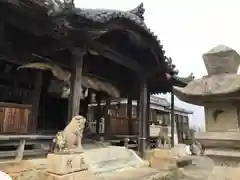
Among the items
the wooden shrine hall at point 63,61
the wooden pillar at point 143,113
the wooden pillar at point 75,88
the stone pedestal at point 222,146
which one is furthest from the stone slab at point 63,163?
the wooden pillar at point 143,113

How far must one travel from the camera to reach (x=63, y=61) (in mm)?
10820

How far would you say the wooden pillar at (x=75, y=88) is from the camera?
853 cm

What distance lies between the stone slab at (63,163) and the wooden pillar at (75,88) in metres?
2.09

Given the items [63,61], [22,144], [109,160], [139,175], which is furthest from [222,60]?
[63,61]

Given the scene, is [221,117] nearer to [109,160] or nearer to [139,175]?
[139,175]

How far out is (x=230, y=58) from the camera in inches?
191

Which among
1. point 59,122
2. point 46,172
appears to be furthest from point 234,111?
point 59,122

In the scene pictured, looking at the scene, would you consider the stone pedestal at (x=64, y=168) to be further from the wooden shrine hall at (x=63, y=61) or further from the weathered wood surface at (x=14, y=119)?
the weathered wood surface at (x=14, y=119)

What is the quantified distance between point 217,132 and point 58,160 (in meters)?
3.93

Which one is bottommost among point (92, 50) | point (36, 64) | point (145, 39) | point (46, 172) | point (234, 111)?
point (46, 172)

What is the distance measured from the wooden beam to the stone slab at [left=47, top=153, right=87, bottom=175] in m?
4.58

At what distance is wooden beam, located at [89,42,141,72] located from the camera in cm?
990

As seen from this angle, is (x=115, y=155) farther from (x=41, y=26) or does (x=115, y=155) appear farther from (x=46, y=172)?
(x=41, y=26)

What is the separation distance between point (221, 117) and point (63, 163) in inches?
157
